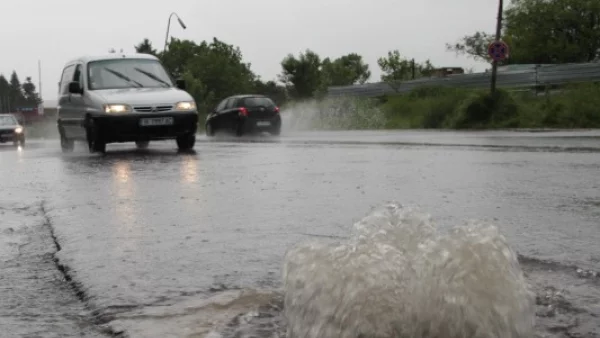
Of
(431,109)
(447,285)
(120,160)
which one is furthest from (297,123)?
(447,285)

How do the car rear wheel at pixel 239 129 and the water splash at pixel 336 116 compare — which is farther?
the water splash at pixel 336 116

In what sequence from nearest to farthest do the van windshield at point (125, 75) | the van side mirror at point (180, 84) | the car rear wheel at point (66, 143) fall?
1. the van windshield at point (125, 75)
2. the van side mirror at point (180, 84)
3. the car rear wheel at point (66, 143)

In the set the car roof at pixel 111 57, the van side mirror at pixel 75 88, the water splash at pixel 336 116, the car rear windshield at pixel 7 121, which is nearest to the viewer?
the van side mirror at pixel 75 88

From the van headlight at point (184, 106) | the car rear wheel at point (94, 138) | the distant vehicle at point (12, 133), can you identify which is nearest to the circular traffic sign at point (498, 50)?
the distant vehicle at point (12, 133)

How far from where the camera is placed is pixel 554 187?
27.2ft

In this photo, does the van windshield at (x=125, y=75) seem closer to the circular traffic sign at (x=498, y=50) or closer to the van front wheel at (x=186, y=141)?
the van front wheel at (x=186, y=141)

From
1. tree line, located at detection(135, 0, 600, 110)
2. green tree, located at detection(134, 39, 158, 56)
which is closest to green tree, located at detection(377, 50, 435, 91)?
tree line, located at detection(135, 0, 600, 110)

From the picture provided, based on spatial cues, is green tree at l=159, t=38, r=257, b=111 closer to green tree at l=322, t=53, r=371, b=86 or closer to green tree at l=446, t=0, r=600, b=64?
green tree at l=322, t=53, r=371, b=86

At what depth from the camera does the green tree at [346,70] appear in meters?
117

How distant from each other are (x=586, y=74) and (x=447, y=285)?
3881 centimetres

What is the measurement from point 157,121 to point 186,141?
1252 mm

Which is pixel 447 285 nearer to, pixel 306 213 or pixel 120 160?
pixel 306 213

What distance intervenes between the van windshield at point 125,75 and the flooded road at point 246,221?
3.98 metres

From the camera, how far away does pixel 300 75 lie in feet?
294
